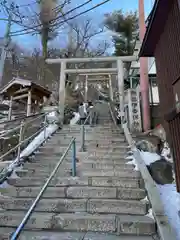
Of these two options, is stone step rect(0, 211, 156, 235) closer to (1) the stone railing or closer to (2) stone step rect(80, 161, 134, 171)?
(1) the stone railing

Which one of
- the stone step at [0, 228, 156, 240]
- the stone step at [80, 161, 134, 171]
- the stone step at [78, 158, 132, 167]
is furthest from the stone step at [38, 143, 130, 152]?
the stone step at [0, 228, 156, 240]

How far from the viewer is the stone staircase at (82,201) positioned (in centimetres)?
287

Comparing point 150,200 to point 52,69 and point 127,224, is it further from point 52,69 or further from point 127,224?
point 52,69

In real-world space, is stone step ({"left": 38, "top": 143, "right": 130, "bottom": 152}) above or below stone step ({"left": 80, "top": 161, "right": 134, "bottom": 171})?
above

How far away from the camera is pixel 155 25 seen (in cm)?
505

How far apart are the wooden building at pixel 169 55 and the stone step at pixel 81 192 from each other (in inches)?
40.4

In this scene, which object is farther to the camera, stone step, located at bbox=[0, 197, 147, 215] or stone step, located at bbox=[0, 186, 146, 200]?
stone step, located at bbox=[0, 186, 146, 200]

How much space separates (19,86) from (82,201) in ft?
29.6

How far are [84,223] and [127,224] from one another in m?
0.66

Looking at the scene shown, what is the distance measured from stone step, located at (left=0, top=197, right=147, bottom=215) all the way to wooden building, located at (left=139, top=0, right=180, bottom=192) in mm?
1192

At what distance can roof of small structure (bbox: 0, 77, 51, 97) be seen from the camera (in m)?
10.5

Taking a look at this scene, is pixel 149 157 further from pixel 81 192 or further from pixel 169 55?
pixel 169 55

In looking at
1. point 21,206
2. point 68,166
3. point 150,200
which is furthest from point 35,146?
point 150,200

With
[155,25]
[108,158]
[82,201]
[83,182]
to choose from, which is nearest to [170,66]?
[155,25]
